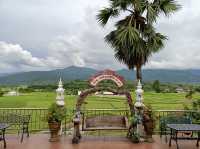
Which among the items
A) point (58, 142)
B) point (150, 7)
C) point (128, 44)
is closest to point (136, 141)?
point (58, 142)

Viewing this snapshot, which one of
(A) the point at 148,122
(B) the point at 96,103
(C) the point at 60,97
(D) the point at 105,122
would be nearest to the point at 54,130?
(C) the point at 60,97

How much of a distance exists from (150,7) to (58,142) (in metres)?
6.32

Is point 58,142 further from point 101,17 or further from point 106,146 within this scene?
point 101,17

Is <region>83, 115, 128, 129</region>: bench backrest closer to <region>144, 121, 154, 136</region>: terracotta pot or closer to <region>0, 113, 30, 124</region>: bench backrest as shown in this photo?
<region>144, 121, 154, 136</region>: terracotta pot

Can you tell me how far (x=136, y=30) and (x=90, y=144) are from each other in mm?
5209

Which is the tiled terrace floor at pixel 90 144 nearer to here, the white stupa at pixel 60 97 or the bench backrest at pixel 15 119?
the bench backrest at pixel 15 119

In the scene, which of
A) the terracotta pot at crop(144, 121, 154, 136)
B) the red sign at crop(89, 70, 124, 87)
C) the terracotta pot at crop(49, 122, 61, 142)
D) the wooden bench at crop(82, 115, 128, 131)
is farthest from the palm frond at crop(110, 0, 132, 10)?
the terracotta pot at crop(49, 122, 61, 142)

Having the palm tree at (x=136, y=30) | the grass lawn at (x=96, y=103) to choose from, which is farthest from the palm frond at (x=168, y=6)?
the grass lawn at (x=96, y=103)

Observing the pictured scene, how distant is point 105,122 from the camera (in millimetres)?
9195

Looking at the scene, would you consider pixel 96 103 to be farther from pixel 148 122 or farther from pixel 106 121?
pixel 148 122

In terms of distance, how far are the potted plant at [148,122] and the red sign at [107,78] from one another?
0.99 m

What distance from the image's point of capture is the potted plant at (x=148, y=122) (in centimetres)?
870

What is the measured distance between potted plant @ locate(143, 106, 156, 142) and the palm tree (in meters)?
3.42

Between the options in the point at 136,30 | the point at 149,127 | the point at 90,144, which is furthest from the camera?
the point at 136,30
